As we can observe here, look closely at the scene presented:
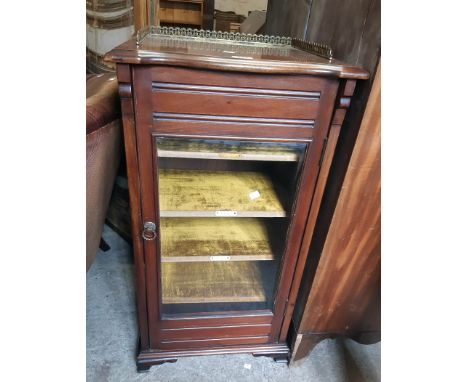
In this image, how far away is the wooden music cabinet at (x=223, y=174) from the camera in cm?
66

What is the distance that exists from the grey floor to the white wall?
8.01ft

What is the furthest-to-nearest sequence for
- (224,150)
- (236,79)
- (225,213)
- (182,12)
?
(182,12), (225,213), (224,150), (236,79)

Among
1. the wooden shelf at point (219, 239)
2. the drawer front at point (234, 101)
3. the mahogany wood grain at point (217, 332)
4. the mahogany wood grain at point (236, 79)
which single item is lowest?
the mahogany wood grain at point (217, 332)

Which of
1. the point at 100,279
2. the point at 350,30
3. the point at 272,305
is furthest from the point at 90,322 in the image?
the point at 350,30

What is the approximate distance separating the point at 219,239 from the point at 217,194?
165mm

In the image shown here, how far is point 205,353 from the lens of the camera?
3.63 feet

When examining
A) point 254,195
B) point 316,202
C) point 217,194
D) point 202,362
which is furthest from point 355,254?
point 202,362

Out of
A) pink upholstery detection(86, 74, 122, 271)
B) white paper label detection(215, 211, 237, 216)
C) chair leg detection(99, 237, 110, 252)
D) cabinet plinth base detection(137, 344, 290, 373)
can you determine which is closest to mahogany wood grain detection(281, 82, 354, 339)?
cabinet plinth base detection(137, 344, 290, 373)

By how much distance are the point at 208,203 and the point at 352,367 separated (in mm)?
858

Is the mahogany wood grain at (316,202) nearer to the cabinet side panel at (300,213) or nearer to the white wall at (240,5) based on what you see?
the cabinet side panel at (300,213)

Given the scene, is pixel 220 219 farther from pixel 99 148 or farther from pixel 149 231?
pixel 99 148

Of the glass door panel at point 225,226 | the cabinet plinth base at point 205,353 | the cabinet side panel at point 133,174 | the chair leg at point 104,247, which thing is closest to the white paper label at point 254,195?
the glass door panel at point 225,226

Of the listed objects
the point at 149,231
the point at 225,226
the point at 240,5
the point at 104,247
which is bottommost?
the point at 104,247

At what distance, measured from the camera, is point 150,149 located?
0.72m
